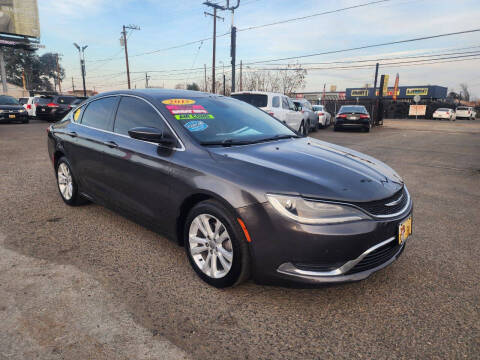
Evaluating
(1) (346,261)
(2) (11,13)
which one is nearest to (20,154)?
(1) (346,261)

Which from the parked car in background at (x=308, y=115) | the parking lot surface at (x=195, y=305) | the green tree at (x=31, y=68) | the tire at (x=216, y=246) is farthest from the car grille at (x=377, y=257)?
the green tree at (x=31, y=68)

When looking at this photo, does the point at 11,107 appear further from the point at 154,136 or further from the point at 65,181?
the point at 154,136

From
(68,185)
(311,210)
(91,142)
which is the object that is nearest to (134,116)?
(91,142)

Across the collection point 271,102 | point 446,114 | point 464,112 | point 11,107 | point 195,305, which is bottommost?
point 195,305

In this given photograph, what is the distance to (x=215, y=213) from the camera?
2.45 meters

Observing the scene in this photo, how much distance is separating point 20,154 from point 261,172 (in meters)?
8.65

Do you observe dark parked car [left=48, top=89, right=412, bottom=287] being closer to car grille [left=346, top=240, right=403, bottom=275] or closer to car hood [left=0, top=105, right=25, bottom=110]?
car grille [left=346, top=240, right=403, bottom=275]

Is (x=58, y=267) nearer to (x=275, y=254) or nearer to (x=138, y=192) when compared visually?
(x=138, y=192)

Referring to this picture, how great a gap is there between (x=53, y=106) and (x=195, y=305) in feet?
65.5

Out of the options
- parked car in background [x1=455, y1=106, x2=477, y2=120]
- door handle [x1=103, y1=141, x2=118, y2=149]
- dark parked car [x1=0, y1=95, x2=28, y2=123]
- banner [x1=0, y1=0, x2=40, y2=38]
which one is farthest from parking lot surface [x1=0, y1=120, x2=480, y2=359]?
parked car in background [x1=455, y1=106, x2=477, y2=120]

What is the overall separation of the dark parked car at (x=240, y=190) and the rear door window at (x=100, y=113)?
0.02m

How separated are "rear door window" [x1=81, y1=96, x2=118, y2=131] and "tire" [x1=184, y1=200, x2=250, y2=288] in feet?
5.63

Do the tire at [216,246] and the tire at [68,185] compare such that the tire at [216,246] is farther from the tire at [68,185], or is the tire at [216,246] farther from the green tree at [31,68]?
the green tree at [31,68]

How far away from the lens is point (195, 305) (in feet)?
7.95
